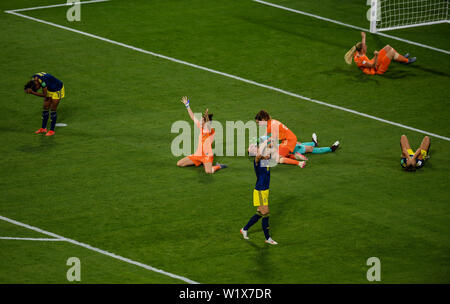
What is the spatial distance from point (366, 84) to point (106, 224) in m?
11.3

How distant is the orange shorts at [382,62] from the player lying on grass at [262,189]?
11.2 meters

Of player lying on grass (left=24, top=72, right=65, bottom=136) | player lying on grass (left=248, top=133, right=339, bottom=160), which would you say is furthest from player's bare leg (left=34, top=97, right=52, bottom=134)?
player lying on grass (left=248, top=133, right=339, bottom=160)

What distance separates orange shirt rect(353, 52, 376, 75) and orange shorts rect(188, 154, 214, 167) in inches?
325

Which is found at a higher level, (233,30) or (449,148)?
(233,30)

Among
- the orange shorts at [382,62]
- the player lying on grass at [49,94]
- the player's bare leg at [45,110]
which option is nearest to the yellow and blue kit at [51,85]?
the player lying on grass at [49,94]

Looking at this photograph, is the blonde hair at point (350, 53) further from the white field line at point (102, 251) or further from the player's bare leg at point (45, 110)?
the white field line at point (102, 251)

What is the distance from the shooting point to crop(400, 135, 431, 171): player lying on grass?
1945 cm

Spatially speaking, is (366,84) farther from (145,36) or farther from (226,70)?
(145,36)

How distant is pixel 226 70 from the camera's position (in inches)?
1026

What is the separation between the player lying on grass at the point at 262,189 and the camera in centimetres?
1556

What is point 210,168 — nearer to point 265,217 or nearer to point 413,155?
point 265,217

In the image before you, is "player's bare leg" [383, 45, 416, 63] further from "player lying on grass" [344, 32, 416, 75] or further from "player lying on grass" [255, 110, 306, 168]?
"player lying on grass" [255, 110, 306, 168]

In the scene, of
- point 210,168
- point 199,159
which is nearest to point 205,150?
point 199,159
